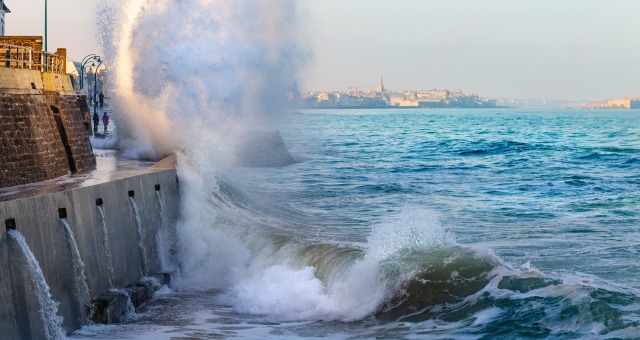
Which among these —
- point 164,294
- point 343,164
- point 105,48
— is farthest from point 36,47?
point 343,164

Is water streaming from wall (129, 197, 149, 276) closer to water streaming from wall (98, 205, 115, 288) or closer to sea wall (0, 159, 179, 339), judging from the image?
sea wall (0, 159, 179, 339)

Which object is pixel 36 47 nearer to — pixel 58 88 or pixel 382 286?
pixel 58 88

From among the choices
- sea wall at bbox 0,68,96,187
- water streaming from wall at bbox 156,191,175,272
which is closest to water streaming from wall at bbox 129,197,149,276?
water streaming from wall at bbox 156,191,175,272

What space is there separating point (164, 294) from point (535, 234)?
7.52 metres

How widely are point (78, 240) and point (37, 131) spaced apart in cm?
464

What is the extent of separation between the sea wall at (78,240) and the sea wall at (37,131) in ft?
5.37

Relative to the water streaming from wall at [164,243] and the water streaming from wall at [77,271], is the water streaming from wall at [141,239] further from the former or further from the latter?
the water streaming from wall at [77,271]

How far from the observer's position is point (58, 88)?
19469mm

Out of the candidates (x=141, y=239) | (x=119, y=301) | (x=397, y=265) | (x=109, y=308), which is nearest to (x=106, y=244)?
(x=119, y=301)

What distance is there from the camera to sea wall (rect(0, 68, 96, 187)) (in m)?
15.2

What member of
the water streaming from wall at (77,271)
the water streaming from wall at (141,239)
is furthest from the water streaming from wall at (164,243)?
the water streaming from wall at (77,271)

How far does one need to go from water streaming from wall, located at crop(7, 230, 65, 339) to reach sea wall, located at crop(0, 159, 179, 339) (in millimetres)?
77

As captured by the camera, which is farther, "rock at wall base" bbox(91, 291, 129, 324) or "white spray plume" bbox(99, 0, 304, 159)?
"white spray plume" bbox(99, 0, 304, 159)

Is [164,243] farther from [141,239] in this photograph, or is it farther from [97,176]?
[97,176]
